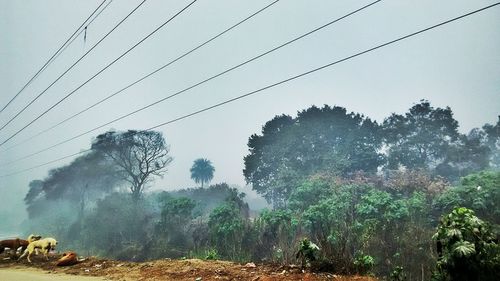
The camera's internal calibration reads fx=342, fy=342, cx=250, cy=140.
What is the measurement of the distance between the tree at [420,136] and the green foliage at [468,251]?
42663 millimetres

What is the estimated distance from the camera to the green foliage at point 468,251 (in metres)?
5.87

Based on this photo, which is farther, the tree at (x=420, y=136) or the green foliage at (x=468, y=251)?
the tree at (x=420, y=136)

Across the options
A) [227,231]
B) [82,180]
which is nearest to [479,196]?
[227,231]

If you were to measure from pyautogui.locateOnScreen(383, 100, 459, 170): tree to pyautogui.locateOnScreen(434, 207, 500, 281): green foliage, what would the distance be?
42.7 m

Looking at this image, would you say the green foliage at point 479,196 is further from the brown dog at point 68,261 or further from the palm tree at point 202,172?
the palm tree at point 202,172

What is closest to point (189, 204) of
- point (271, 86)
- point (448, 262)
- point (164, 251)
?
point (164, 251)

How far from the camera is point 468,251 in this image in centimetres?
579

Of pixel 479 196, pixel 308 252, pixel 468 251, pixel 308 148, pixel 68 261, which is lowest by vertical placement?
pixel 68 261

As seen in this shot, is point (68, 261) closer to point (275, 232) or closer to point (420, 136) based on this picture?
point (275, 232)

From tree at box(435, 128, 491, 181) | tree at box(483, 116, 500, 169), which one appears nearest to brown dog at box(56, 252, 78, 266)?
tree at box(435, 128, 491, 181)

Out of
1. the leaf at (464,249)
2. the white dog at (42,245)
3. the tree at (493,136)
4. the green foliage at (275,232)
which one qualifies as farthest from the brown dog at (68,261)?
the tree at (493,136)

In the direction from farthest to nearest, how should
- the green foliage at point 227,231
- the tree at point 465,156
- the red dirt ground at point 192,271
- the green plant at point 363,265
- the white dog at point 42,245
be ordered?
1. the tree at point 465,156
2. the green foliage at point 227,231
3. the white dog at point 42,245
4. the green plant at point 363,265
5. the red dirt ground at point 192,271

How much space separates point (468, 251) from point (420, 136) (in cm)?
4733

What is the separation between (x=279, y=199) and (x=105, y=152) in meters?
28.8
